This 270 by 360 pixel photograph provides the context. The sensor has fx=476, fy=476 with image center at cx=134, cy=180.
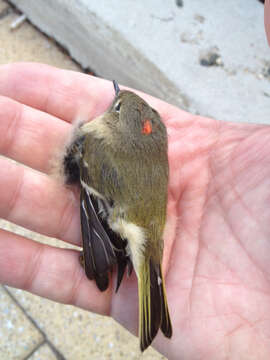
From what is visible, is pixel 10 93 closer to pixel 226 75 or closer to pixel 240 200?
pixel 240 200

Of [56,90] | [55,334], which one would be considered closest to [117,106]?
[56,90]

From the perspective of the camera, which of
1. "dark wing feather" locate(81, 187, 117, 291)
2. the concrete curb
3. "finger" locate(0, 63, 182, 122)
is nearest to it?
"dark wing feather" locate(81, 187, 117, 291)

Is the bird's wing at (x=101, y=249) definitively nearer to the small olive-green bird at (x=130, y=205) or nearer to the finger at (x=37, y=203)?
the small olive-green bird at (x=130, y=205)

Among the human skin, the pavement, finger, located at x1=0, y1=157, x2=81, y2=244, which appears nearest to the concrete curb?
the human skin

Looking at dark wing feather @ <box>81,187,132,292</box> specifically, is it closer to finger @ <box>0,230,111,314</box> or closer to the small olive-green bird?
the small olive-green bird

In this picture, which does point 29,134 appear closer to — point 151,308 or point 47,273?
point 47,273

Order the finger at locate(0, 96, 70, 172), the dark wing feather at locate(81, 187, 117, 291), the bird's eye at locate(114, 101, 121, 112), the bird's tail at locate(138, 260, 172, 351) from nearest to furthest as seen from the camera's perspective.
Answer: the bird's tail at locate(138, 260, 172, 351) → the dark wing feather at locate(81, 187, 117, 291) → the finger at locate(0, 96, 70, 172) → the bird's eye at locate(114, 101, 121, 112)

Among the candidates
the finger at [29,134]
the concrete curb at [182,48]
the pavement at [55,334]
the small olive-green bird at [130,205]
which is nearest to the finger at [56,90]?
the finger at [29,134]

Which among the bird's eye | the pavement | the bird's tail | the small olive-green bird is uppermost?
the bird's eye

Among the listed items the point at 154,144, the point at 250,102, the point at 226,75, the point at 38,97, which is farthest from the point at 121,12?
the point at 154,144
